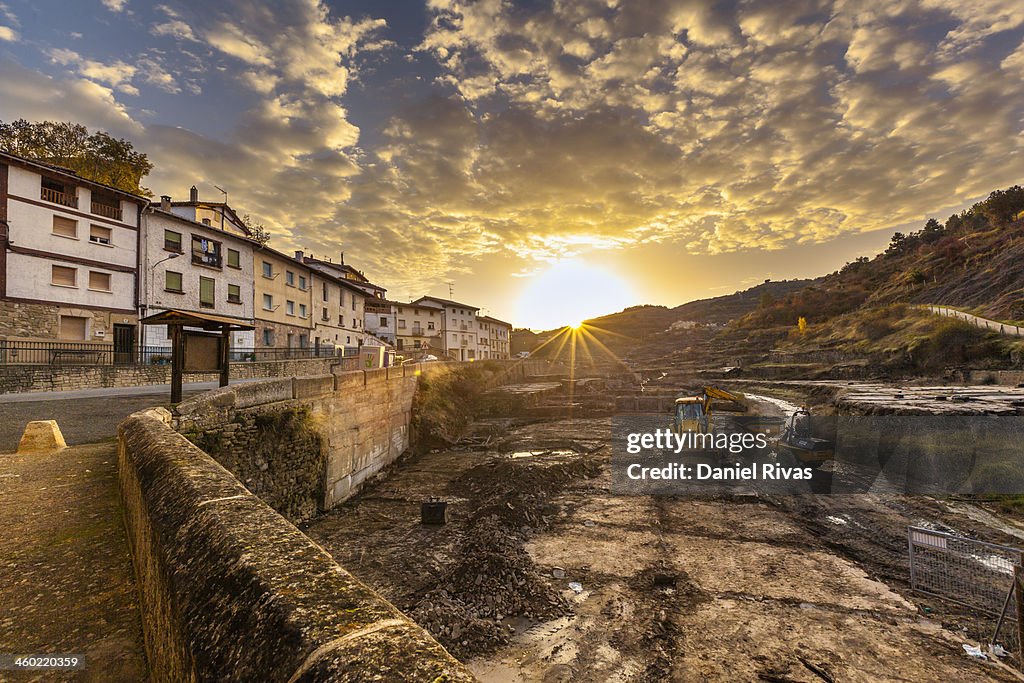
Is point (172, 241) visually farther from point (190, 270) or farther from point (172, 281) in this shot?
point (172, 281)

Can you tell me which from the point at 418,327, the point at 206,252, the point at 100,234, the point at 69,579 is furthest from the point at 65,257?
the point at 418,327

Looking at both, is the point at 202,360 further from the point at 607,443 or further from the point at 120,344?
the point at 607,443

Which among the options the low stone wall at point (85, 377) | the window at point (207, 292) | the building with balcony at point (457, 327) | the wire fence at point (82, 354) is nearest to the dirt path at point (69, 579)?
the low stone wall at point (85, 377)

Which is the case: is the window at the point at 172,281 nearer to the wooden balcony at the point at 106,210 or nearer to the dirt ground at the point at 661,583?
the wooden balcony at the point at 106,210

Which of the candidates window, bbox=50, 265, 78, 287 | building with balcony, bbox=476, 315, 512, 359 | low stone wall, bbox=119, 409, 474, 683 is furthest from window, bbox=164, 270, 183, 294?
building with balcony, bbox=476, 315, 512, 359

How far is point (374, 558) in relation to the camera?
11.3 m

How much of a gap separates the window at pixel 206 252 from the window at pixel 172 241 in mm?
832

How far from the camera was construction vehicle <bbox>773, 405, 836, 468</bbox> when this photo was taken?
17344mm

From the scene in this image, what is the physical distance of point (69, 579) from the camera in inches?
109

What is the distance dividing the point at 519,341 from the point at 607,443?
3844 inches

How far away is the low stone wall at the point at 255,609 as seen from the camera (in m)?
1.24

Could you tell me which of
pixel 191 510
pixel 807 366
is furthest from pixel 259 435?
pixel 807 366

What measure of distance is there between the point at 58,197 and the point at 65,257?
3.40 metres

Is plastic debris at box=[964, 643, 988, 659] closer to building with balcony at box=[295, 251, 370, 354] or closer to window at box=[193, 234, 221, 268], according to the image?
window at box=[193, 234, 221, 268]
